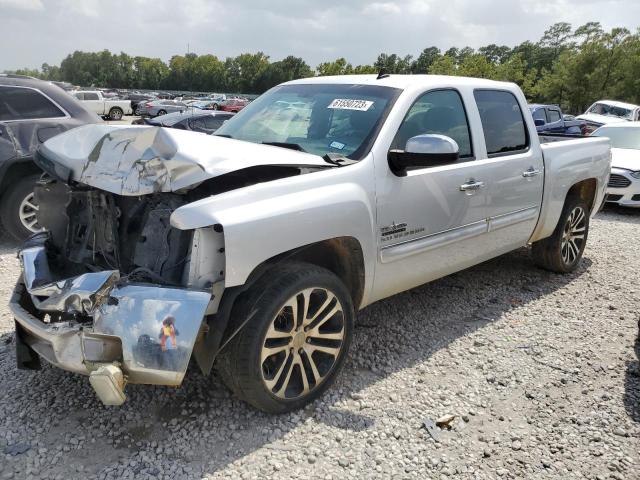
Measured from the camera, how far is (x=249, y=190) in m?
2.51

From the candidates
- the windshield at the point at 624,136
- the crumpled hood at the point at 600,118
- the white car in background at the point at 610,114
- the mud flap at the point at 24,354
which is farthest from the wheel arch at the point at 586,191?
the crumpled hood at the point at 600,118

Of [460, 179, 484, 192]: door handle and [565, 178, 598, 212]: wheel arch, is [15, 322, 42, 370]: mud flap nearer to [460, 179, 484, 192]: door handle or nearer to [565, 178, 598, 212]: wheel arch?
[460, 179, 484, 192]: door handle

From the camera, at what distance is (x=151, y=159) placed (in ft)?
8.40

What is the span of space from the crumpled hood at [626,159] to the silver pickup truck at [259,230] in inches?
250

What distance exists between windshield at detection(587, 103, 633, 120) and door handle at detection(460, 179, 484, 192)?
20233mm

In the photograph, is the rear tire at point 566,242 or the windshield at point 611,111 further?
the windshield at point 611,111

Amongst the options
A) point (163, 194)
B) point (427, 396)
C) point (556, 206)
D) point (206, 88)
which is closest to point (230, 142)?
point (163, 194)

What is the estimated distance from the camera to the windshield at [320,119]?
10.7 feet

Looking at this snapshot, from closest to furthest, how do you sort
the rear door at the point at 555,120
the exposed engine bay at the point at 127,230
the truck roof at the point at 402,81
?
the exposed engine bay at the point at 127,230, the truck roof at the point at 402,81, the rear door at the point at 555,120

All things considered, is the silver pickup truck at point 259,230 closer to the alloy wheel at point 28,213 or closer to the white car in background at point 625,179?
the alloy wheel at point 28,213

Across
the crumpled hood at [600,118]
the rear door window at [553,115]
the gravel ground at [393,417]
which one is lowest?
the gravel ground at [393,417]

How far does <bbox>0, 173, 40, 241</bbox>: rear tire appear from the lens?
554 cm

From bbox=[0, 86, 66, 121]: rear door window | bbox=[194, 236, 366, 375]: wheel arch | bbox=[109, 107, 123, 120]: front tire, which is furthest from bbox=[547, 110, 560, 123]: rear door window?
bbox=[109, 107, 123, 120]: front tire

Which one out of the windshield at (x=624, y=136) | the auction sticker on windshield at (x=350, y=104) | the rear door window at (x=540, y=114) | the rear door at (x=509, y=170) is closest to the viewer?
the auction sticker on windshield at (x=350, y=104)
